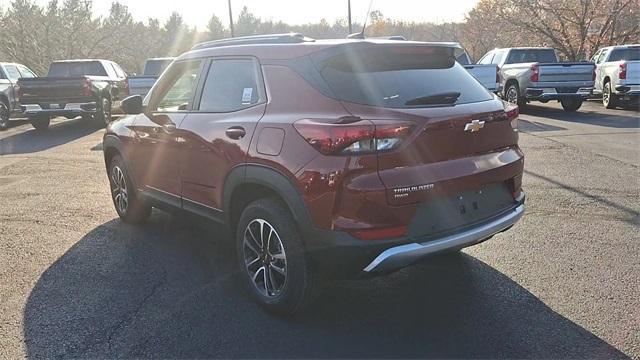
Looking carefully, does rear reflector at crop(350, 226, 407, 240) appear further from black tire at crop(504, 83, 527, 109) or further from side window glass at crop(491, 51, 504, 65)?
side window glass at crop(491, 51, 504, 65)

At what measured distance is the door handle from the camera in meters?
3.66

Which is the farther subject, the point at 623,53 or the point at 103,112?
the point at 623,53

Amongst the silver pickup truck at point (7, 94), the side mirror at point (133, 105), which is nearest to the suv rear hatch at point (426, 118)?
the side mirror at point (133, 105)

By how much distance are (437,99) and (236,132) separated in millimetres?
1359

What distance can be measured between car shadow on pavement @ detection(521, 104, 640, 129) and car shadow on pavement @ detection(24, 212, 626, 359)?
34.1 ft

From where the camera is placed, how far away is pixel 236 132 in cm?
371

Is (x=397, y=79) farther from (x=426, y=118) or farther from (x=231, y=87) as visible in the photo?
(x=231, y=87)

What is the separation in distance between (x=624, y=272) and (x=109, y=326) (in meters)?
3.75

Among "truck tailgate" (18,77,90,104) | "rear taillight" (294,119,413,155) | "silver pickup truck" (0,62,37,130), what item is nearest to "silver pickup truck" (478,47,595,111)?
"truck tailgate" (18,77,90,104)

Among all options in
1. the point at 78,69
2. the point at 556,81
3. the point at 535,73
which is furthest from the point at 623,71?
the point at 78,69

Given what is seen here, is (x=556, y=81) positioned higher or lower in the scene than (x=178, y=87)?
lower

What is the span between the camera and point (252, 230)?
3.76 metres

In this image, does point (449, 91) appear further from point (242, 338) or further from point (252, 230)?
point (242, 338)

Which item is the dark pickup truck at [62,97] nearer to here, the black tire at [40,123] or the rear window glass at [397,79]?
the black tire at [40,123]
